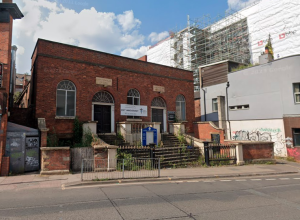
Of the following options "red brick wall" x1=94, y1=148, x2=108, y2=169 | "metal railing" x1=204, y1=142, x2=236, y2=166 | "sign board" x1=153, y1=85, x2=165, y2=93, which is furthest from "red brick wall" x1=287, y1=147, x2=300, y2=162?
"red brick wall" x1=94, y1=148, x2=108, y2=169

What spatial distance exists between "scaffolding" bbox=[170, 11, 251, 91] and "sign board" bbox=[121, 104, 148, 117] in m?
20.0

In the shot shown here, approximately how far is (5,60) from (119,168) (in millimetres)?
8038

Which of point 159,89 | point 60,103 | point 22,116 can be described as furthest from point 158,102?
point 22,116

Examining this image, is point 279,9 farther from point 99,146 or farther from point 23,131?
point 23,131

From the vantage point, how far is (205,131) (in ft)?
64.3

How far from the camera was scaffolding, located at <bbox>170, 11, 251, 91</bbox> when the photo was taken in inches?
1379

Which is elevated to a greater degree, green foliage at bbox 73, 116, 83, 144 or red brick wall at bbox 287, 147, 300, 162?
green foliage at bbox 73, 116, 83, 144

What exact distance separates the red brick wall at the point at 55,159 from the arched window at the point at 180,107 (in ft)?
39.6

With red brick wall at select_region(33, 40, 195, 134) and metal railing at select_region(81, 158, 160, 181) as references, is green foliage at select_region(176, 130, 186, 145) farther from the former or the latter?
metal railing at select_region(81, 158, 160, 181)

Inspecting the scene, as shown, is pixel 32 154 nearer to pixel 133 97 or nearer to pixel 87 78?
pixel 87 78

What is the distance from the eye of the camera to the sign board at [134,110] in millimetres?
16656

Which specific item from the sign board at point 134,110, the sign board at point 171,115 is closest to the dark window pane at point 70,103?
the sign board at point 134,110

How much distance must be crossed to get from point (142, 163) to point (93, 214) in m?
6.42

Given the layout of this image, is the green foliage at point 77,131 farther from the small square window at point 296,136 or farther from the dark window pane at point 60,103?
the small square window at point 296,136
